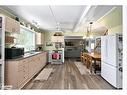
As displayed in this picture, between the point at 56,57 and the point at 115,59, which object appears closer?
the point at 115,59

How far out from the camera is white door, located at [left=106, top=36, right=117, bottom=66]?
4.43 meters

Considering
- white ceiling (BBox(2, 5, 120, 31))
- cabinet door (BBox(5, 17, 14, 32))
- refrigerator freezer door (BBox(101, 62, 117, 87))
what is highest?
white ceiling (BBox(2, 5, 120, 31))

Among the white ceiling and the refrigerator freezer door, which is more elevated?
the white ceiling

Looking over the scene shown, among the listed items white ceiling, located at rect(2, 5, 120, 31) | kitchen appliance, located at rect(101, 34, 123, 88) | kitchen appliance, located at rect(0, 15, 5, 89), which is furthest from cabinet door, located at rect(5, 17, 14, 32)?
kitchen appliance, located at rect(101, 34, 123, 88)

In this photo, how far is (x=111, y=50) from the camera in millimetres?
4668

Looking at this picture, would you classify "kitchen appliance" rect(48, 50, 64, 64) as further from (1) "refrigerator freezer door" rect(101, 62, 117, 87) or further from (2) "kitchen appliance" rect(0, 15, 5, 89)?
(2) "kitchen appliance" rect(0, 15, 5, 89)

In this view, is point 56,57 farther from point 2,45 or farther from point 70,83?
point 2,45

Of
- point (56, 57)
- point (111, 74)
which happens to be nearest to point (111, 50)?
point (111, 74)

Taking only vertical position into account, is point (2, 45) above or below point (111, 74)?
above

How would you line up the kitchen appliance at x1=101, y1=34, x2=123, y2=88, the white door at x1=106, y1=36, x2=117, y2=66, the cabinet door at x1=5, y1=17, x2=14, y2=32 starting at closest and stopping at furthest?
the cabinet door at x1=5, y1=17, x2=14, y2=32 → the kitchen appliance at x1=101, y1=34, x2=123, y2=88 → the white door at x1=106, y1=36, x2=117, y2=66

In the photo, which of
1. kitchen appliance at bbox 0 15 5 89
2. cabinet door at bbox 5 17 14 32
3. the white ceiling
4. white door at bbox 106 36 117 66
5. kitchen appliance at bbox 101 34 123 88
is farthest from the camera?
the white ceiling

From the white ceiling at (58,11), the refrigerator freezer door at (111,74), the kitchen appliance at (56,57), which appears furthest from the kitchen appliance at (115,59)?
the kitchen appliance at (56,57)
